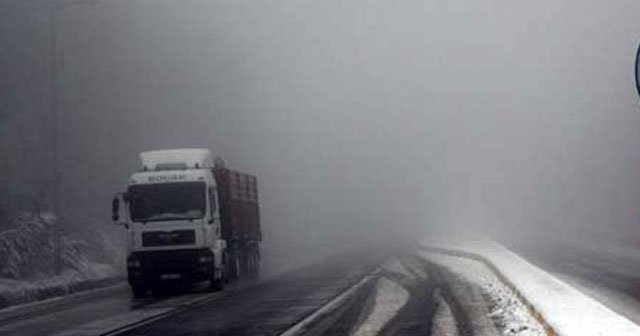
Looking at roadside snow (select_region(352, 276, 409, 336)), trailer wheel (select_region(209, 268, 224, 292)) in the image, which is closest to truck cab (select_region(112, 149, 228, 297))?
trailer wheel (select_region(209, 268, 224, 292))

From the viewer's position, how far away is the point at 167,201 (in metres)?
25.4

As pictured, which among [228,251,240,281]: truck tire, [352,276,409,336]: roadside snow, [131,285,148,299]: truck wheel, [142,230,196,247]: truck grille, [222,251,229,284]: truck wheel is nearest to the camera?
[352,276,409,336]: roadside snow

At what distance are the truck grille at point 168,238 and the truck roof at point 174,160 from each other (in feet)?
7.10

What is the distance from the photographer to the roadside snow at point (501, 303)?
50.2ft

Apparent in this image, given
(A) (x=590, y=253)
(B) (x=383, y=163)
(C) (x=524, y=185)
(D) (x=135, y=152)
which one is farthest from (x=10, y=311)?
(C) (x=524, y=185)

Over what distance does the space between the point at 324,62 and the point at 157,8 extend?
9208 centimetres

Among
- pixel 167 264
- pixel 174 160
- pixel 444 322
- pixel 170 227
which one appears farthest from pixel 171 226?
pixel 444 322

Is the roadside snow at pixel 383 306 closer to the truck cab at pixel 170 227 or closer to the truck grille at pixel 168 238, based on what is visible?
the truck cab at pixel 170 227

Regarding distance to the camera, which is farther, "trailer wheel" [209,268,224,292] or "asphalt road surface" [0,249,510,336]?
"trailer wheel" [209,268,224,292]

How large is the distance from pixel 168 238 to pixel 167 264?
630 mm

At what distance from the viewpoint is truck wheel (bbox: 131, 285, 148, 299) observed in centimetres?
2588

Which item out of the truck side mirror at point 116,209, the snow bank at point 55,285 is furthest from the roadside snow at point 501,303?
the snow bank at point 55,285

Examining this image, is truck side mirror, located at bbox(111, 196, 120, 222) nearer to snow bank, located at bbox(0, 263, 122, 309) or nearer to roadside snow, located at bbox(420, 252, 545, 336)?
snow bank, located at bbox(0, 263, 122, 309)

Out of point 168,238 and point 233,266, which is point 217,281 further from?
point 233,266
